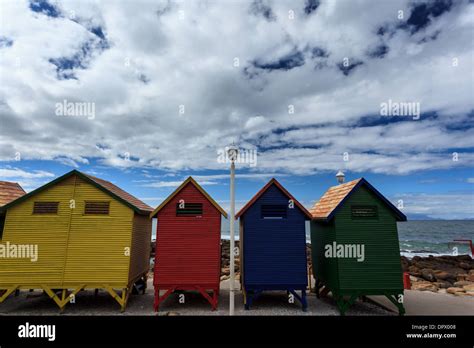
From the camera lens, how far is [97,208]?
44.8ft

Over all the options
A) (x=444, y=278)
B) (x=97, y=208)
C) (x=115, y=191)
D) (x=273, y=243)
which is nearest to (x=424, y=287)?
(x=444, y=278)

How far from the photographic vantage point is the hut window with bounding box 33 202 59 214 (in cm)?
1344

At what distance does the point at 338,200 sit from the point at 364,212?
1.45 metres

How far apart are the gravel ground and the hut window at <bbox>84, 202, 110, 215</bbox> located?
16.9ft

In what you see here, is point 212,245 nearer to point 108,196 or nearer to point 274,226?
point 274,226

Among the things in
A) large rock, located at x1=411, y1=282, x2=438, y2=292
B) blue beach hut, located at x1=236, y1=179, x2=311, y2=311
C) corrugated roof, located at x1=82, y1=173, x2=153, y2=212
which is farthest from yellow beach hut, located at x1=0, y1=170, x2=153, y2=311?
large rock, located at x1=411, y1=282, x2=438, y2=292

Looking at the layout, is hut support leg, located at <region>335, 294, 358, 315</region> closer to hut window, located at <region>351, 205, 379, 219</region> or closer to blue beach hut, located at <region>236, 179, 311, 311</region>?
blue beach hut, located at <region>236, 179, 311, 311</region>

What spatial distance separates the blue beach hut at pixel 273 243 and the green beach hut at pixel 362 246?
1.58 m

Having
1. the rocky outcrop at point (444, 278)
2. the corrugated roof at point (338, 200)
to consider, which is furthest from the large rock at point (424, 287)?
the corrugated roof at point (338, 200)

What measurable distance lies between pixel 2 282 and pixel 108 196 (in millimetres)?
6698

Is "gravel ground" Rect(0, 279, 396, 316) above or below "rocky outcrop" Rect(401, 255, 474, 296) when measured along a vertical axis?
above

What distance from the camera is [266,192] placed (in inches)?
555

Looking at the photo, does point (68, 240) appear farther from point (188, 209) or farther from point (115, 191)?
point (188, 209)
